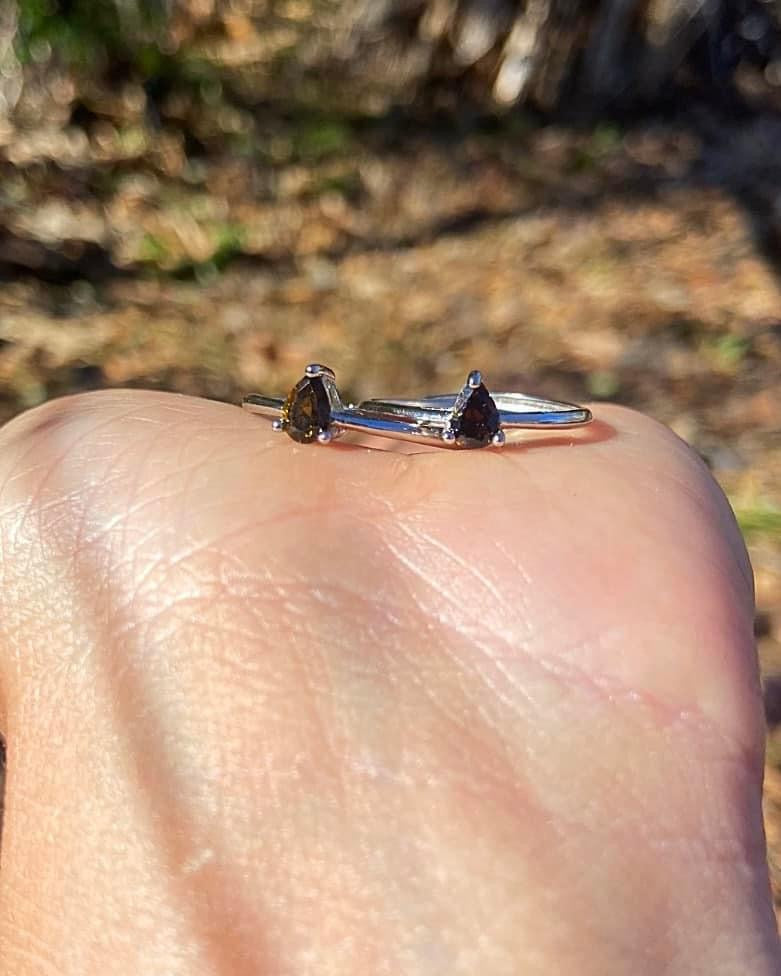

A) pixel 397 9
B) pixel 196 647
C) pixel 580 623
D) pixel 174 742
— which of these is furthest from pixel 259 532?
pixel 397 9

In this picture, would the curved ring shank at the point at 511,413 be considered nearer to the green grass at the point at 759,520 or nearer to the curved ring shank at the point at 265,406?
the curved ring shank at the point at 265,406

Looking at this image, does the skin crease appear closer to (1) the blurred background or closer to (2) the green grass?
(2) the green grass

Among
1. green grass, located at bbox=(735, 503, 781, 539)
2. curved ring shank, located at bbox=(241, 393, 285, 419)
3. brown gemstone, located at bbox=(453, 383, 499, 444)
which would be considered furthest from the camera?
green grass, located at bbox=(735, 503, 781, 539)

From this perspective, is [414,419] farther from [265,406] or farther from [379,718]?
[379,718]

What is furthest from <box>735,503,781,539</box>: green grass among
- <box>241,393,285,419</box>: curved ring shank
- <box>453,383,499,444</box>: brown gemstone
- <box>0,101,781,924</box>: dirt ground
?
<box>241,393,285,419</box>: curved ring shank

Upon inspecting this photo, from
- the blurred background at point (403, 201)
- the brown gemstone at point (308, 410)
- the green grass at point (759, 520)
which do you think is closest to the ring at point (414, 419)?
the brown gemstone at point (308, 410)

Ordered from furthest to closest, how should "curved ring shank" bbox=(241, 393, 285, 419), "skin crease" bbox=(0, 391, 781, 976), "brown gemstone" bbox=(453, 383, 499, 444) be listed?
"curved ring shank" bbox=(241, 393, 285, 419), "brown gemstone" bbox=(453, 383, 499, 444), "skin crease" bbox=(0, 391, 781, 976)

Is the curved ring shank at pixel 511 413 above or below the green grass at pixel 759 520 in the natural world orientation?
below
